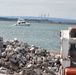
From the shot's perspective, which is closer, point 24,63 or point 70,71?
point 70,71

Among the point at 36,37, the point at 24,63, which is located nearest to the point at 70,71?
the point at 24,63

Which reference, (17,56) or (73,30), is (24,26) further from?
(73,30)

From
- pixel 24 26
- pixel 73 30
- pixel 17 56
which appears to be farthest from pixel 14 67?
pixel 24 26

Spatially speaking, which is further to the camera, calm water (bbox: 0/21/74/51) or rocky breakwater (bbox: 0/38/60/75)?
calm water (bbox: 0/21/74/51)

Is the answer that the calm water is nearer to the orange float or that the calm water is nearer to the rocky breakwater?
the rocky breakwater

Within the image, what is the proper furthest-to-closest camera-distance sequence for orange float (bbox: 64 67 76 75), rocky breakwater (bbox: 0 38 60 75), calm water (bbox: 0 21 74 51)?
calm water (bbox: 0 21 74 51) < rocky breakwater (bbox: 0 38 60 75) < orange float (bbox: 64 67 76 75)

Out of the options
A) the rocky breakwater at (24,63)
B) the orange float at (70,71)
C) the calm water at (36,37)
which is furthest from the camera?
the calm water at (36,37)

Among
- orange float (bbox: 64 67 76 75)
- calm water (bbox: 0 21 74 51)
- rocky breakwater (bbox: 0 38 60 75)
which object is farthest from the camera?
calm water (bbox: 0 21 74 51)

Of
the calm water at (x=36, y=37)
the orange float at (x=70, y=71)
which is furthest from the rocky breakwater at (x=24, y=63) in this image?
the calm water at (x=36, y=37)

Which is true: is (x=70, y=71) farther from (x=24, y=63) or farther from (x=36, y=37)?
(x=36, y=37)

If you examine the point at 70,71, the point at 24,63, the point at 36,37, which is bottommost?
the point at 36,37

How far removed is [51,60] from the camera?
55.9ft

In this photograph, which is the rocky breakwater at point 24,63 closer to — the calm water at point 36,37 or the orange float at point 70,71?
the orange float at point 70,71

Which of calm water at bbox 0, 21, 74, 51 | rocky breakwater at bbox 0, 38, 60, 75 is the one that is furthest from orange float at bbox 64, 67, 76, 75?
calm water at bbox 0, 21, 74, 51
